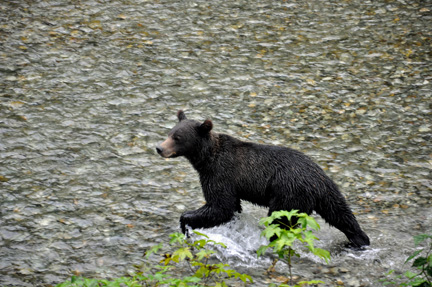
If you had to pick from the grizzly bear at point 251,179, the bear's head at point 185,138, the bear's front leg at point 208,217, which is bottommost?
the bear's front leg at point 208,217

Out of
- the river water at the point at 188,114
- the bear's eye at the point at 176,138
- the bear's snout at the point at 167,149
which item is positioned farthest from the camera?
the river water at the point at 188,114

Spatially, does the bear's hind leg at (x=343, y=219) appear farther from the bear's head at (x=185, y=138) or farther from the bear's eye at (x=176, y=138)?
the bear's eye at (x=176, y=138)

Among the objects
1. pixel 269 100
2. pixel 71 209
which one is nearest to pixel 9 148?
pixel 71 209

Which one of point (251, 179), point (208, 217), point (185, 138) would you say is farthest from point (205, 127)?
point (208, 217)

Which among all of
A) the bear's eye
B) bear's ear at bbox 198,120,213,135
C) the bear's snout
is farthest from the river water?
bear's ear at bbox 198,120,213,135

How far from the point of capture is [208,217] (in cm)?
666

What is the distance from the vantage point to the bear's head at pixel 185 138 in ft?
21.6

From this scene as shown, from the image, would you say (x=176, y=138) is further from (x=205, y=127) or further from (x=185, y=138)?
(x=205, y=127)

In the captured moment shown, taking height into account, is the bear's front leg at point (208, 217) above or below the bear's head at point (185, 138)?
below

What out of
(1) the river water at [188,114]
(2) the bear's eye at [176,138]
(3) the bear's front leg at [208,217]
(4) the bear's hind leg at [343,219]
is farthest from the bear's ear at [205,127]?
(4) the bear's hind leg at [343,219]

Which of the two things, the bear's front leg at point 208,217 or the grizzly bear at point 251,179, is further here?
the bear's front leg at point 208,217

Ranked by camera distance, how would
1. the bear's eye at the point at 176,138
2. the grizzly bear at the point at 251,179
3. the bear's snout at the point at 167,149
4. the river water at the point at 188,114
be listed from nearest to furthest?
the grizzly bear at the point at 251,179 < the bear's snout at the point at 167,149 < the bear's eye at the point at 176,138 < the river water at the point at 188,114

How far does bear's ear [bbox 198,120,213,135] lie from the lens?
6.60 metres

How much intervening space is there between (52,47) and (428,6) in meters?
9.36
